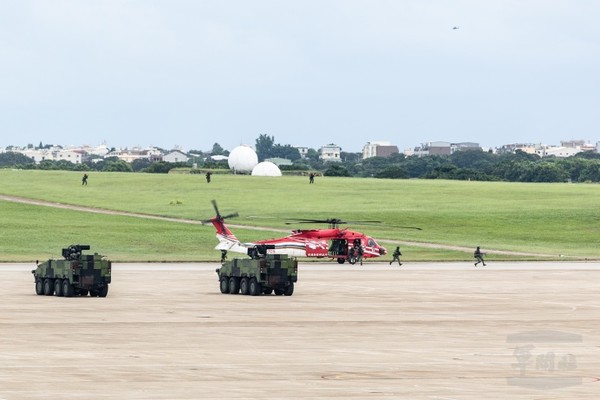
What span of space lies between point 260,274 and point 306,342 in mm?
18328

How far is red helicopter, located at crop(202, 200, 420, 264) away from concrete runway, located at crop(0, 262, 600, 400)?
1561 centimetres

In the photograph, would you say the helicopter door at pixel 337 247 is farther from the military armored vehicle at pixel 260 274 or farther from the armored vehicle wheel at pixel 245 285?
the armored vehicle wheel at pixel 245 285

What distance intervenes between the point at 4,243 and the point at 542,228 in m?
46.1

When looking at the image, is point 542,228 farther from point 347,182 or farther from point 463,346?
point 463,346

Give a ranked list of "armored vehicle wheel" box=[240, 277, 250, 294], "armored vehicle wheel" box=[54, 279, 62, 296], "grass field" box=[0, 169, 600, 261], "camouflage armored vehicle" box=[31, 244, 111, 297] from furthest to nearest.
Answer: "grass field" box=[0, 169, 600, 261], "armored vehicle wheel" box=[240, 277, 250, 294], "armored vehicle wheel" box=[54, 279, 62, 296], "camouflage armored vehicle" box=[31, 244, 111, 297]

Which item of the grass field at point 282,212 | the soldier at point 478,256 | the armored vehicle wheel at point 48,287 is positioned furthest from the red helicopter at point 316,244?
→ the armored vehicle wheel at point 48,287

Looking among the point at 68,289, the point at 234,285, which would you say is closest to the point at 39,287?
the point at 68,289

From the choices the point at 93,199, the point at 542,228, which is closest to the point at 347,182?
the point at 93,199

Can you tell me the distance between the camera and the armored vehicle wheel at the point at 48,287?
55219mm

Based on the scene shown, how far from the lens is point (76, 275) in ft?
177

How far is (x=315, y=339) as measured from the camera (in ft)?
124

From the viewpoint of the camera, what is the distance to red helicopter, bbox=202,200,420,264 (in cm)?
8056

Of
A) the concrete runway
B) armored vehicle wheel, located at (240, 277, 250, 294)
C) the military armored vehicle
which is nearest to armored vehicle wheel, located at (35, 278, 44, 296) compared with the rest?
the concrete runway

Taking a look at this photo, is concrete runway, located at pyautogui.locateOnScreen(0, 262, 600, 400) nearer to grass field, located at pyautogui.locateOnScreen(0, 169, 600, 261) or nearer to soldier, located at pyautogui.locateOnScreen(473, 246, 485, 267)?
soldier, located at pyautogui.locateOnScreen(473, 246, 485, 267)
